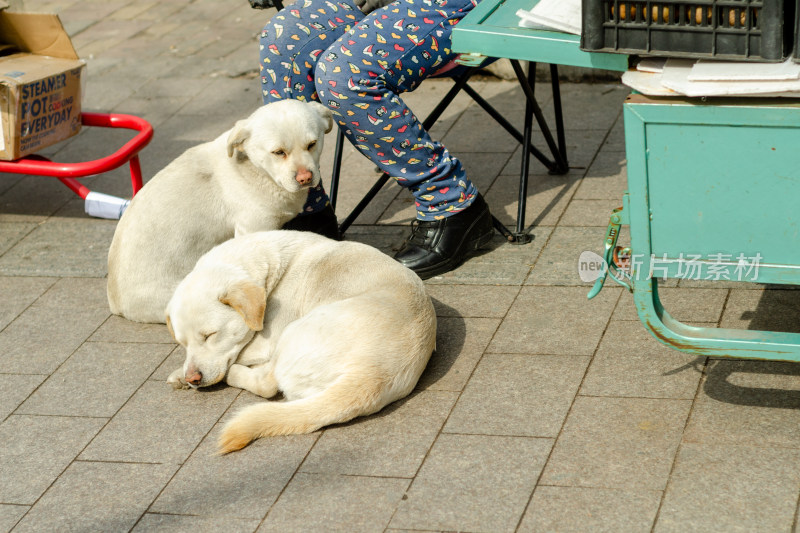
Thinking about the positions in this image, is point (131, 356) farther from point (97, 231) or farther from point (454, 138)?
point (454, 138)

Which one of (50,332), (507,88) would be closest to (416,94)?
(507,88)

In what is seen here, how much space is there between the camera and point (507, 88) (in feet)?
19.7

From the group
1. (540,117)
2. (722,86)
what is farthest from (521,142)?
(722,86)

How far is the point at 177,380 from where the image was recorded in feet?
11.1

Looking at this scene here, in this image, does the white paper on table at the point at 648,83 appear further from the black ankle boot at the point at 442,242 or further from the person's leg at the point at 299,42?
the person's leg at the point at 299,42

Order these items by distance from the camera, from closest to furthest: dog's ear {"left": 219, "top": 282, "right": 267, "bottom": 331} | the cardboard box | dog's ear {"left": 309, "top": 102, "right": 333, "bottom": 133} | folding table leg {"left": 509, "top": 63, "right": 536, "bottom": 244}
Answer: dog's ear {"left": 219, "top": 282, "right": 267, "bottom": 331} < dog's ear {"left": 309, "top": 102, "right": 333, "bottom": 133} < folding table leg {"left": 509, "top": 63, "right": 536, "bottom": 244} < the cardboard box

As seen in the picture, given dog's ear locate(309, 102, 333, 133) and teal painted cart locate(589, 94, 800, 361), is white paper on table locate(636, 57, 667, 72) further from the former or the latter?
dog's ear locate(309, 102, 333, 133)

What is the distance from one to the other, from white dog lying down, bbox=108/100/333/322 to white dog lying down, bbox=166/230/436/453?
1.37ft

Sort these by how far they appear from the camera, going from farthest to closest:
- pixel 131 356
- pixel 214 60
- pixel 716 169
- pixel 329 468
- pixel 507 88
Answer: pixel 214 60 → pixel 507 88 → pixel 131 356 → pixel 329 468 → pixel 716 169

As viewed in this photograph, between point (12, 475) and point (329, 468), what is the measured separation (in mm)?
1048


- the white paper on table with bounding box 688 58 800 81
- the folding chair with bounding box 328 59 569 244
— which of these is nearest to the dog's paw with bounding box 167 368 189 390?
the folding chair with bounding box 328 59 569 244

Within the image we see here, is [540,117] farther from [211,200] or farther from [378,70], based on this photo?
[211,200]

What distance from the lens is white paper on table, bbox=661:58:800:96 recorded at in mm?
2285

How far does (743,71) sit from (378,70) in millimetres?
1736
